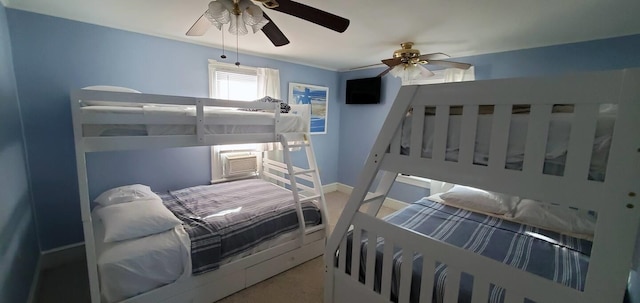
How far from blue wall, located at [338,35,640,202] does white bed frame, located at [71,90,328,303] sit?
6.15ft

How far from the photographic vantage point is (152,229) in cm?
184

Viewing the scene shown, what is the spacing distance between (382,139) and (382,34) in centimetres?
168

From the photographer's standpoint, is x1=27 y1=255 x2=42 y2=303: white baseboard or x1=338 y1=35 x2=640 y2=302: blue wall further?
x1=338 y1=35 x2=640 y2=302: blue wall

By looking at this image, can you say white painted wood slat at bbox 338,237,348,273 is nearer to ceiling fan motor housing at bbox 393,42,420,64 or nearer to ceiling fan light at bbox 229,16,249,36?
ceiling fan light at bbox 229,16,249,36

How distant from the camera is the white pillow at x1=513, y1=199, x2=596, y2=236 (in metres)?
2.07

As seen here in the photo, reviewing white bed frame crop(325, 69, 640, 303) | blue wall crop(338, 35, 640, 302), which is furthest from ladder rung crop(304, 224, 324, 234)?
blue wall crop(338, 35, 640, 302)

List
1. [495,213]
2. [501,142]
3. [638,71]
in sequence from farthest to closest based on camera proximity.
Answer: [495,213] → [501,142] → [638,71]

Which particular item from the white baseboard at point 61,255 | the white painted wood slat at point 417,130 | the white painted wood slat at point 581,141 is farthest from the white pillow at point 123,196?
the white painted wood slat at point 581,141

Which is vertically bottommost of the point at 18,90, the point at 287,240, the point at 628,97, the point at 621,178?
the point at 287,240

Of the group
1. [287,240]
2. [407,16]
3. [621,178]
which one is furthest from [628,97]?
[287,240]

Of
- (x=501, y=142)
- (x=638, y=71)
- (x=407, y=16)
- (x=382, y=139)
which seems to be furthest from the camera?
(x=407, y=16)

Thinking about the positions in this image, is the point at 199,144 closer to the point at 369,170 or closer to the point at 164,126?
the point at 164,126

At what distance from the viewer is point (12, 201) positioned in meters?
1.75

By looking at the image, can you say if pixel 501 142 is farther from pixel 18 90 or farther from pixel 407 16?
pixel 18 90
